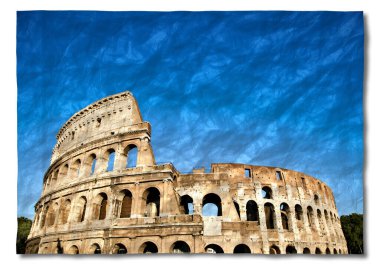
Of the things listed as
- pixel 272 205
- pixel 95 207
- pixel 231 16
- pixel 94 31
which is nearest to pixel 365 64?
pixel 231 16

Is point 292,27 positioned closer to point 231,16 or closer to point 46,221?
point 231,16

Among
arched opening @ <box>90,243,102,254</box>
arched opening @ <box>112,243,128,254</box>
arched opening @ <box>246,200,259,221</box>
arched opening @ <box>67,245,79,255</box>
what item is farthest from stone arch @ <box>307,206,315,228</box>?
arched opening @ <box>67,245,79,255</box>

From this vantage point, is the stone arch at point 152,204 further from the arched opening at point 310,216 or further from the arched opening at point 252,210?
the arched opening at point 310,216

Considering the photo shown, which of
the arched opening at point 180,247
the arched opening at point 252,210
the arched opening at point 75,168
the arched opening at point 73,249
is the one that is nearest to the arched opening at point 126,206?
the arched opening at point 73,249

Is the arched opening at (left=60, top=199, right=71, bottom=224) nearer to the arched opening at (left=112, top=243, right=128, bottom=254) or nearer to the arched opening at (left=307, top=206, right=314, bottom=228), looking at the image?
the arched opening at (left=112, top=243, right=128, bottom=254)

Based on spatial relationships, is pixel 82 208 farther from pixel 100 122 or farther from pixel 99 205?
pixel 100 122
